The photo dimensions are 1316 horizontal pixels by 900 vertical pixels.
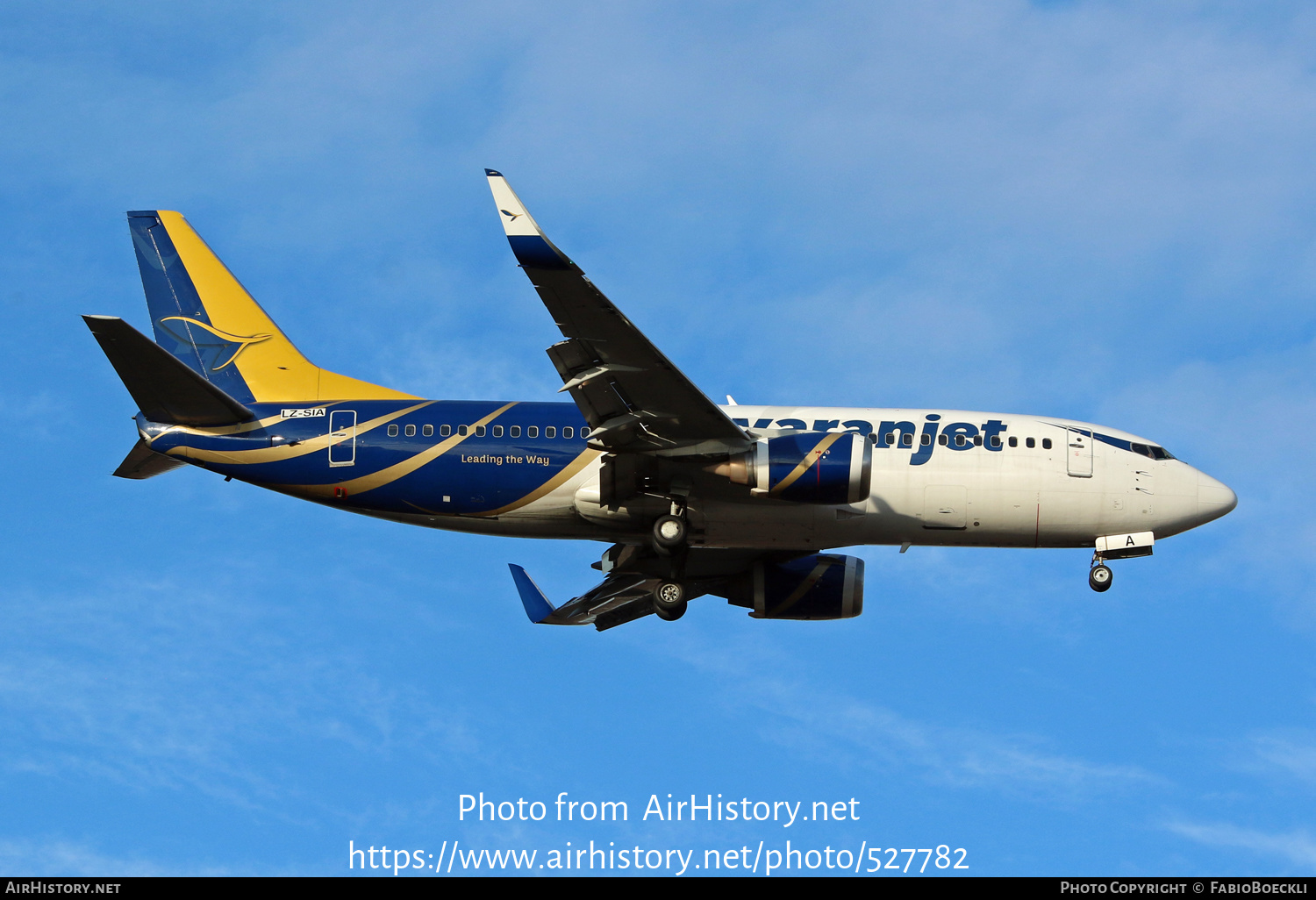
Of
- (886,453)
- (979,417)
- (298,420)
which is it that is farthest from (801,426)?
(298,420)

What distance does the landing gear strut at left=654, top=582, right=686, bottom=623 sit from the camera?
31.2m

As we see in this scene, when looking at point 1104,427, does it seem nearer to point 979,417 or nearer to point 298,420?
point 979,417

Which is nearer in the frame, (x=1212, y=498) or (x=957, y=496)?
(x=957, y=496)

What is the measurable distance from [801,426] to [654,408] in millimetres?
4454

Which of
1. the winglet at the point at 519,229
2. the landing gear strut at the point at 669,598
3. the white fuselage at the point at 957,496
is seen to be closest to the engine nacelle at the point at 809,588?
the white fuselage at the point at 957,496

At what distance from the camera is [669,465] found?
29.3m

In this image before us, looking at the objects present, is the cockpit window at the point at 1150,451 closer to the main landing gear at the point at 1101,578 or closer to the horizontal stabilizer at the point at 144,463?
the main landing gear at the point at 1101,578

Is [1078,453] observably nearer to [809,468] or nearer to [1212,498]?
[1212,498]

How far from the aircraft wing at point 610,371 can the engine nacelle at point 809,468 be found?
1.75 ft

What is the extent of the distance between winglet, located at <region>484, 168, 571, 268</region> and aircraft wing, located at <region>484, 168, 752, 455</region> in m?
0.02

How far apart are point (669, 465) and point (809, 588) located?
6.92m

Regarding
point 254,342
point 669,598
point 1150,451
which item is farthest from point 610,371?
point 1150,451

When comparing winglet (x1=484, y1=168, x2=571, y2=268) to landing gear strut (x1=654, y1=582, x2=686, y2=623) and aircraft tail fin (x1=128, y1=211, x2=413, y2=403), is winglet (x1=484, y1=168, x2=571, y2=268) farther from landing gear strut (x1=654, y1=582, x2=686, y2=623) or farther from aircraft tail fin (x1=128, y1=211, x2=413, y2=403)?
landing gear strut (x1=654, y1=582, x2=686, y2=623)
